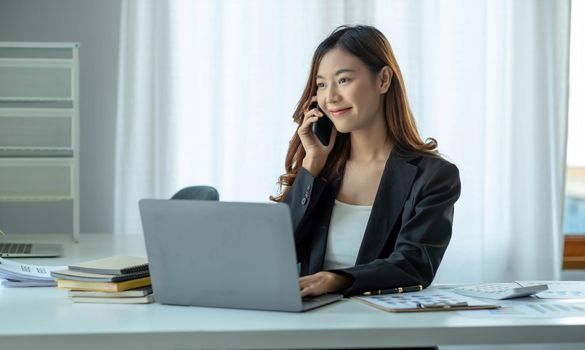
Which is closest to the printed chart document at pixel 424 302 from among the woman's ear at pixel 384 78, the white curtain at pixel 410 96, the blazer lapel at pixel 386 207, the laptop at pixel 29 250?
the blazer lapel at pixel 386 207

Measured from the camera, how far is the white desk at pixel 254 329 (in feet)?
4.18

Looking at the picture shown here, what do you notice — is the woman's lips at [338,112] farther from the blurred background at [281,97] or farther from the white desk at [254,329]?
the blurred background at [281,97]

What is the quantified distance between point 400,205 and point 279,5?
2.10 meters

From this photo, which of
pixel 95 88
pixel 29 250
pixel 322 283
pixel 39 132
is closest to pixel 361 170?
pixel 322 283

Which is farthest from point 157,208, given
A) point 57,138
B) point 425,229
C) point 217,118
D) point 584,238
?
point 584,238

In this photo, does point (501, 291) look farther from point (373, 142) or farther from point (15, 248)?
point (15, 248)

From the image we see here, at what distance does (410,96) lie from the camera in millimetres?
3959

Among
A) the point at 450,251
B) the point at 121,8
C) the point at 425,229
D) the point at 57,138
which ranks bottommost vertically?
the point at 450,251

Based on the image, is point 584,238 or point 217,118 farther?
point 584,238

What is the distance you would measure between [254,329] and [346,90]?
0.91m

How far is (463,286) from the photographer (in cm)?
175

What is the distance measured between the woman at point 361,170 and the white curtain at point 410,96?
1611 millimetres

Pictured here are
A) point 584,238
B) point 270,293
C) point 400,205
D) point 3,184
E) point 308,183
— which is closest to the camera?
point 270,293

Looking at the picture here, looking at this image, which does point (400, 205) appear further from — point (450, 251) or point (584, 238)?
point (584, 238)
